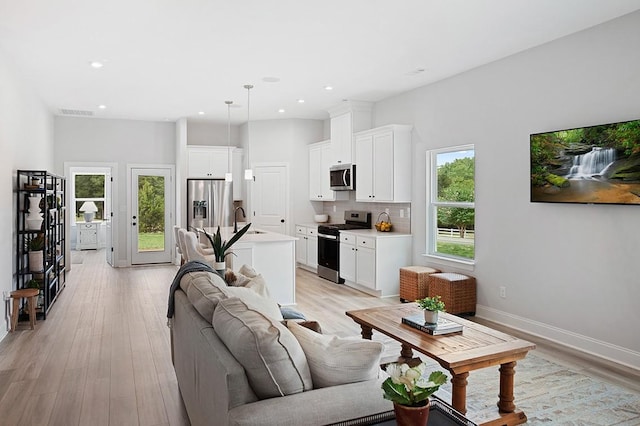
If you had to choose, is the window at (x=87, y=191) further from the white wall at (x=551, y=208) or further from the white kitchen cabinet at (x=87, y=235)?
A: the white wall at (x=551, y=208)

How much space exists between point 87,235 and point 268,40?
9842mm

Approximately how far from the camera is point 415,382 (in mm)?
1417

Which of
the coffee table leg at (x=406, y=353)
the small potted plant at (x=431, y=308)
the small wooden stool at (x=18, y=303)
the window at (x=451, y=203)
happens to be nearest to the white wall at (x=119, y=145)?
the small wooden stool at (x=18, y=303)

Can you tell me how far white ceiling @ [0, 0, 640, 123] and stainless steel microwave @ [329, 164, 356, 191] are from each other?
1.30m

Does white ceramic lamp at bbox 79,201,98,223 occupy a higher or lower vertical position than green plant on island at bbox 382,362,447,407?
higher

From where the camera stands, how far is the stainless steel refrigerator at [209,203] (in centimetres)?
907

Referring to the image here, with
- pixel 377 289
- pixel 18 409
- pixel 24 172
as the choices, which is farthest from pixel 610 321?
pixel 24 172

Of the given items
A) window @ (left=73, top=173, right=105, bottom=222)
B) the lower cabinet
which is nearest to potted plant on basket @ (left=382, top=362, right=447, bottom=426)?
the lower cabinet

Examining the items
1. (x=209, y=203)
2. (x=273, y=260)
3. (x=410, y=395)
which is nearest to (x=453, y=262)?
(x=273, y=260)

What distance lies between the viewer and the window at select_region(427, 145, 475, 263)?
571 centimetres

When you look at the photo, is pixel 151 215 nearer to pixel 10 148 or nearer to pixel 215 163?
pixel 215 163

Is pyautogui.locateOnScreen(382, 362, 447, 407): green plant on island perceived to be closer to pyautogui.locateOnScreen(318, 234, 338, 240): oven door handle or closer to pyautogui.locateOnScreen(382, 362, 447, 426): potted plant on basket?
pyautogui.locateOnScreen(382, 362, 447, 426): potted plant on basket

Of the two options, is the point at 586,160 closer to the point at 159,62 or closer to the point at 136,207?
the point at 159,62

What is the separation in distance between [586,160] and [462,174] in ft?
5.87
